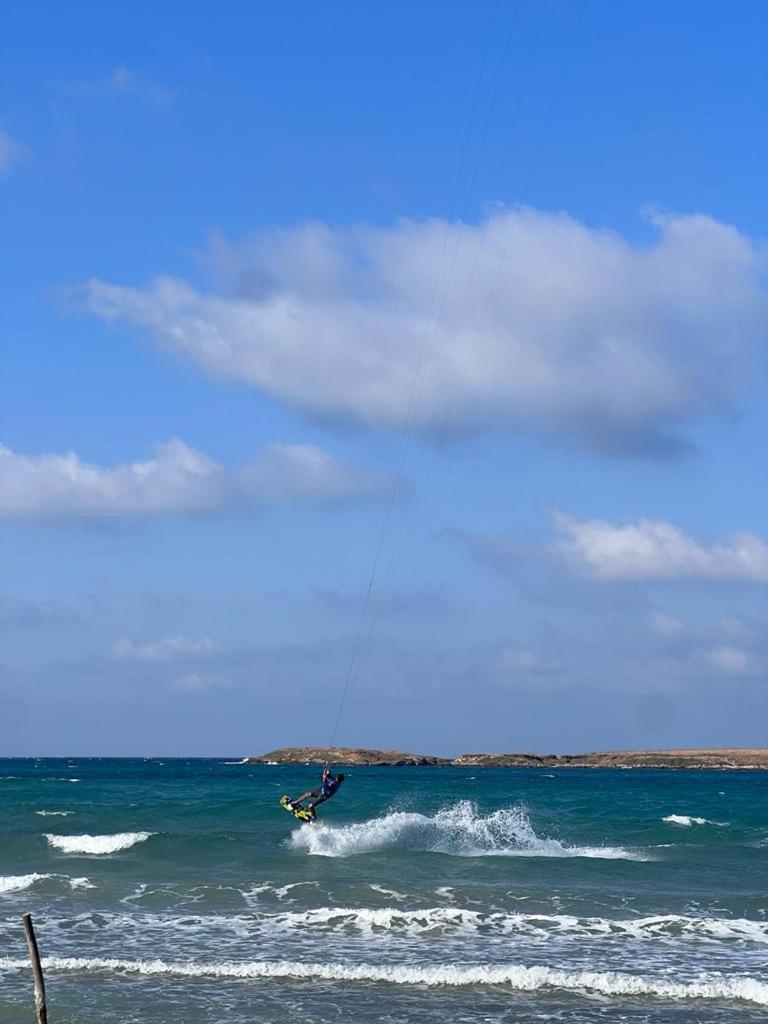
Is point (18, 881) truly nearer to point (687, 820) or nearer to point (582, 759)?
point (687, 820)

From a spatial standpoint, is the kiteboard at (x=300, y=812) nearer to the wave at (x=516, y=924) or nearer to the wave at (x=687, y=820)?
the wave at (x=516, y=924)

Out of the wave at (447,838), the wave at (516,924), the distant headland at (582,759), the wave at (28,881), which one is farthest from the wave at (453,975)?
the distant headland at (582,759)

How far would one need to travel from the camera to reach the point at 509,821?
39719mm

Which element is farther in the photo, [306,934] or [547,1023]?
[306,934]

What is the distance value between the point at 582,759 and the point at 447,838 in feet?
363

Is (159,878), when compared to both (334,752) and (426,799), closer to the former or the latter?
(426,799)

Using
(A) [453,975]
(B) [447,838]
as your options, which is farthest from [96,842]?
(A) [453,975]

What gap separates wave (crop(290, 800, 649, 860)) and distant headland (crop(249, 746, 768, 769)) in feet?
322

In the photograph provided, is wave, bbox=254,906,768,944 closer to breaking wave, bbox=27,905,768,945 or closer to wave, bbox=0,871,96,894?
breaking wave, bbox=27,905,768,945

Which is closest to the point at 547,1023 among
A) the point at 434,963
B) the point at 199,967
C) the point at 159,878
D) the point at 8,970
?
the point at 434,963

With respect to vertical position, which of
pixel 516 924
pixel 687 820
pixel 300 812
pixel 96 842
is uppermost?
pixel 300 812

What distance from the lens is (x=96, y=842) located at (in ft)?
116

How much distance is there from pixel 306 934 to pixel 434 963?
348 cm

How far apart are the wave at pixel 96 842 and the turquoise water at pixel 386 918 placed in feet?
0.42
